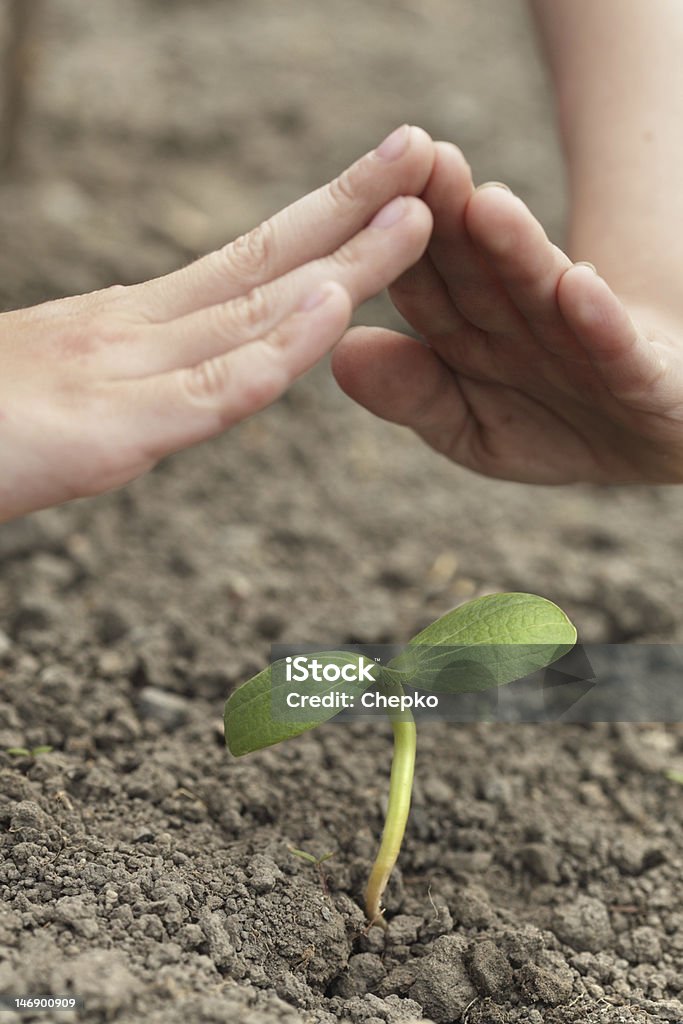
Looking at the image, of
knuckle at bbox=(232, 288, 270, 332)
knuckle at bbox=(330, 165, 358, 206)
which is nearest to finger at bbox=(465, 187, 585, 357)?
knuckle at bbox=(330, 165, 358, 206)

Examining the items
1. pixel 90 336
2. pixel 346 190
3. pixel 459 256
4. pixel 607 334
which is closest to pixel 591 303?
pixel 607 334

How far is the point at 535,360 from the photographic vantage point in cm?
125

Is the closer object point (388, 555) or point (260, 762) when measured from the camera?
point (260, 762)

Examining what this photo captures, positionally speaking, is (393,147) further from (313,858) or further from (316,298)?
(313,858)

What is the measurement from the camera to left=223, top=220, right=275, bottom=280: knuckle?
106 cm

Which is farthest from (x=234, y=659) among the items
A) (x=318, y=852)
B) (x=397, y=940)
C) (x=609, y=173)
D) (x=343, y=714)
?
(x=609, y=173)

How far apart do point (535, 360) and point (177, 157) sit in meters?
2.17

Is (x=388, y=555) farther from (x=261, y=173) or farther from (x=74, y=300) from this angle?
(x=261, y=173)

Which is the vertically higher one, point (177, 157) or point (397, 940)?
point (177, 157)

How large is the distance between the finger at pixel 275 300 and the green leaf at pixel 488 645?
1.13 ft

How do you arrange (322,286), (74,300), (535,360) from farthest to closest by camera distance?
(535,360) → (74,300) → (322,286)

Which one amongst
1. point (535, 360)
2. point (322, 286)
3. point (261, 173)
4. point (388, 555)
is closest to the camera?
point (322, 286)

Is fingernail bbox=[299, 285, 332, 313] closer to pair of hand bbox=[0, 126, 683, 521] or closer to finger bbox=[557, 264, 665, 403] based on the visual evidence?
pair of hand bbox=[0, 126, 683, 521]

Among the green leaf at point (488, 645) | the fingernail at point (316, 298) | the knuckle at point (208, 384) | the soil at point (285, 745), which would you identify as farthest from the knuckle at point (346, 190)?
the soil at point (285, 745)
